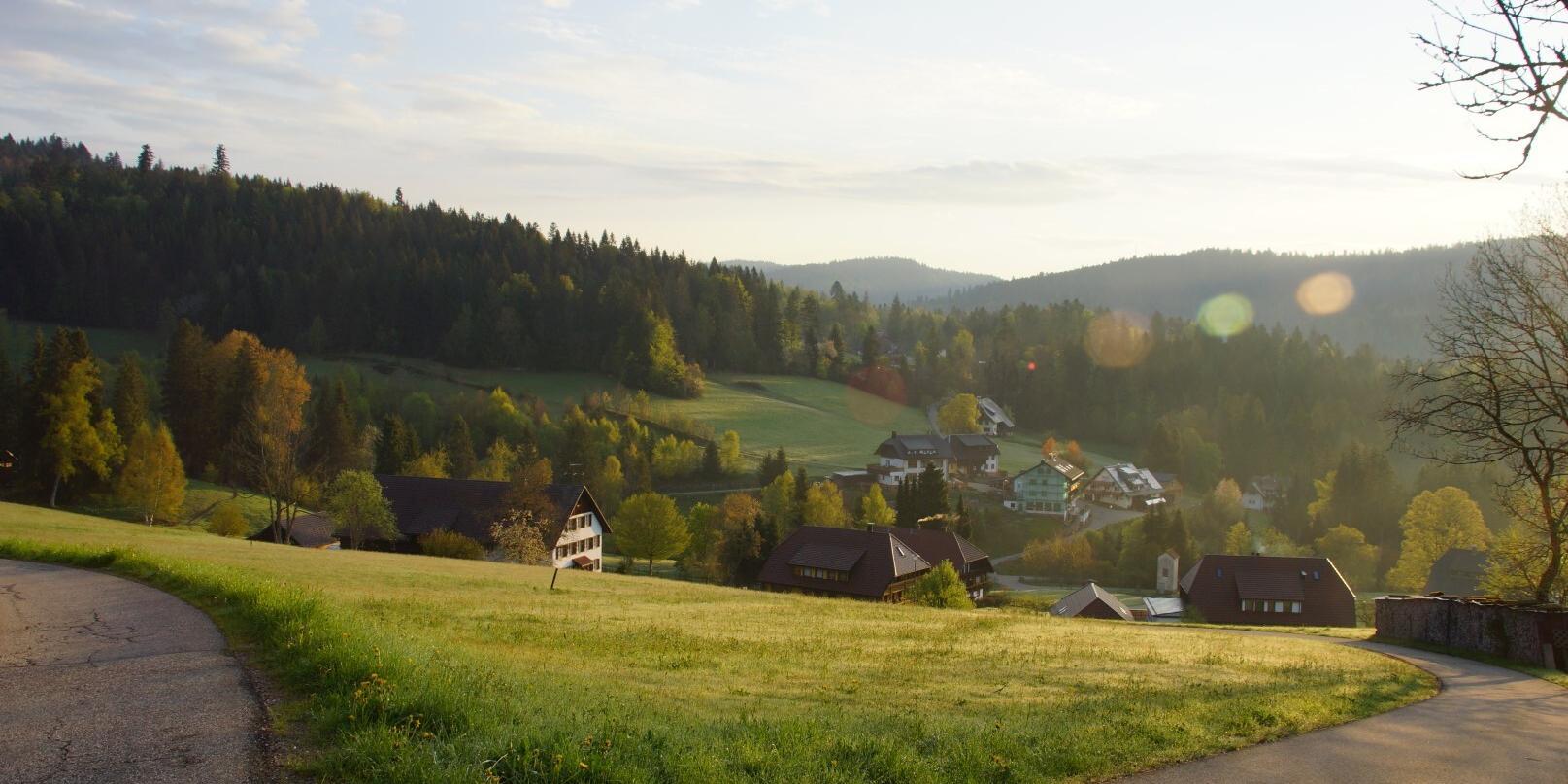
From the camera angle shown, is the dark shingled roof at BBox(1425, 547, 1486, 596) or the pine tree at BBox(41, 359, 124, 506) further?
the dark shingled roof at BBox(1425, 547, 1486, 596)

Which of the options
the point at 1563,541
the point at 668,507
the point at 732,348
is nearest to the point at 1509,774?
the point at 1563,541

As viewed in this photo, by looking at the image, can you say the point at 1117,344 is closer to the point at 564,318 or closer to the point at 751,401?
the point at 751,401

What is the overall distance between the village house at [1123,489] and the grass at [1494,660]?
3638 inches

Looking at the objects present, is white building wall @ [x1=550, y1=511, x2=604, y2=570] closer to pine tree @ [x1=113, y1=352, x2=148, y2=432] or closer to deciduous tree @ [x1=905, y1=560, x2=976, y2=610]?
deciduous tree @ [x1=905, y1=560, x2=976, y2=610]

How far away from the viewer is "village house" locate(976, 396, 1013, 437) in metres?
151

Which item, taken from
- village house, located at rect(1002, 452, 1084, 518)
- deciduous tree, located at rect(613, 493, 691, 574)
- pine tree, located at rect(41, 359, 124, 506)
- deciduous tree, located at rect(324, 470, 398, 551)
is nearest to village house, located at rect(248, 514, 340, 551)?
deciduous tree, located at rect(324, 470, 398, 551)

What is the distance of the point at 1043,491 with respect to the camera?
109000mm

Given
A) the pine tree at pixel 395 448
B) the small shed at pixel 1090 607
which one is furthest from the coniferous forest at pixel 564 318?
the small shed at pixel 1090 607

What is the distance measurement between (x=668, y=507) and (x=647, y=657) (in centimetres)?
5244

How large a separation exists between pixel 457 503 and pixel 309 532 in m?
9.41

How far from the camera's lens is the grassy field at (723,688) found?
317 inches

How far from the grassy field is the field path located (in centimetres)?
36

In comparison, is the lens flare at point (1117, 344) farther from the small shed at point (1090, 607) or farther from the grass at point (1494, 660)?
the grass at point (1494, 660)

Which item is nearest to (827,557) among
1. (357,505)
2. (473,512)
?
(473,512)
